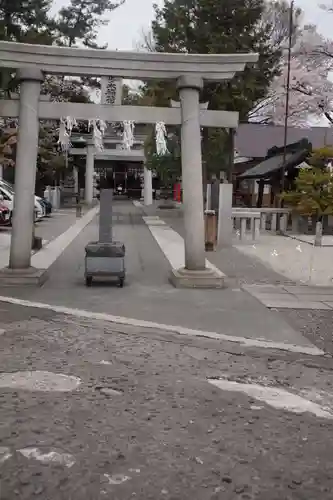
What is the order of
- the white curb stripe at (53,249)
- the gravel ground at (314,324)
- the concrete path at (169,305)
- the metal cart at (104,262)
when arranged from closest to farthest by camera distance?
the gravel ground at (314,324), the concrete path at (169,305), the metal cart at (104,262), the white curb stripe at (53,249)

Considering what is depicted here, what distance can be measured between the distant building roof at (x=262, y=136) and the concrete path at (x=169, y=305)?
2664 centimetres

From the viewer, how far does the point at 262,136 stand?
3934cm

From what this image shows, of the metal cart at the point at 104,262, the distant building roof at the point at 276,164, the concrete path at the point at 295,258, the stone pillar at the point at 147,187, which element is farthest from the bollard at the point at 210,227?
the stone pillar at the point at 147,187

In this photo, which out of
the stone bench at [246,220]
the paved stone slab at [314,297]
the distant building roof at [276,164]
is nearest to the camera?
the paved stone slab at [314,297]

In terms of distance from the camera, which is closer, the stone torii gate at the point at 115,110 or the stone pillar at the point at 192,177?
the stone torii gate at the point at 115,110

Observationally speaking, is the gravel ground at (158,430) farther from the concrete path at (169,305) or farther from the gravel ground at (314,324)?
the concrete path at (169,305)

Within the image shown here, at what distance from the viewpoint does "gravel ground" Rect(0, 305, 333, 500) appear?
3359 millimetres

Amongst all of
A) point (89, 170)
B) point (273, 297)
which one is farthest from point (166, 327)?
point (89, 170)

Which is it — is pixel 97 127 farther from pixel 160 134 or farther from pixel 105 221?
→ pixel 105 221

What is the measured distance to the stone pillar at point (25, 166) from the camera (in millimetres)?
10703

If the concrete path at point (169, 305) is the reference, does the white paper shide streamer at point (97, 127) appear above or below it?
above

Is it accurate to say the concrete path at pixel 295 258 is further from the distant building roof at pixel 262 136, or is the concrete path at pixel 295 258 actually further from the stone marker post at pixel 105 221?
the distant building roof at pixel 262 136

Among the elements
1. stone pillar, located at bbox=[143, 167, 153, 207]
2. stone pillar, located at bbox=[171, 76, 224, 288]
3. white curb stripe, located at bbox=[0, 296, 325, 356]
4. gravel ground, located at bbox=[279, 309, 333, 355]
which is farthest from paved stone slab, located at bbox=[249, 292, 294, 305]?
stone pillar, located at bbox=[143, 167, 153, 207]

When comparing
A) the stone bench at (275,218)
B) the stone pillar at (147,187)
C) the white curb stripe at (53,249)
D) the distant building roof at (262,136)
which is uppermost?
the distant building roof at (262,136)
